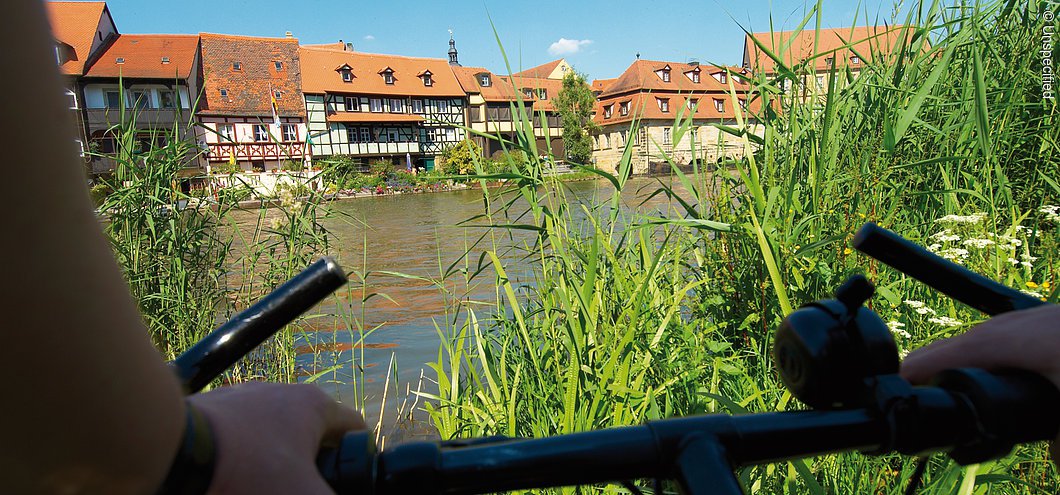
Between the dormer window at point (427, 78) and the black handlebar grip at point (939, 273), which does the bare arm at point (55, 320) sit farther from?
the dormer window at point (427, 78)

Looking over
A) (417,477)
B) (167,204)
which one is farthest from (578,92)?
(417,477)

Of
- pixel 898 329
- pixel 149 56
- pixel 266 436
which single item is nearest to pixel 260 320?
→ pixel 266 436

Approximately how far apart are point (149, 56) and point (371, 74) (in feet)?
48.2

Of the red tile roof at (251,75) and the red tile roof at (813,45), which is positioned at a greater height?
the red tile roof at (251,75)

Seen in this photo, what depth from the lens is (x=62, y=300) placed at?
33cm

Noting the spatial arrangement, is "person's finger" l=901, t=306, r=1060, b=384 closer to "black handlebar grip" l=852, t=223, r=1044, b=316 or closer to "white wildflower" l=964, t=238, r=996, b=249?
"black handlebar grip" l=852, t=223, r=1044, b=316

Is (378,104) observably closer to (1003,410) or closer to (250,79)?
(250,79)

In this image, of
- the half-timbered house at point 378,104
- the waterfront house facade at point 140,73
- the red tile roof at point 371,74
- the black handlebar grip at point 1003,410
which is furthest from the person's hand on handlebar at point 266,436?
the red tile roof at point 371,74

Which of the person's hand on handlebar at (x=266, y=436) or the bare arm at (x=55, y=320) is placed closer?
the bare arm at (x=55, y=320)

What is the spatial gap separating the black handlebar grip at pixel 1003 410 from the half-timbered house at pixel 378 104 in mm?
47071

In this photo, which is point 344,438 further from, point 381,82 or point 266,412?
point 381,82

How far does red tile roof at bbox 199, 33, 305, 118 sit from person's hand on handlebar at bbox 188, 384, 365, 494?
163 ft

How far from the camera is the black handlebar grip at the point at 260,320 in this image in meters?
0.61

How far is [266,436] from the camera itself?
1.47 ft
